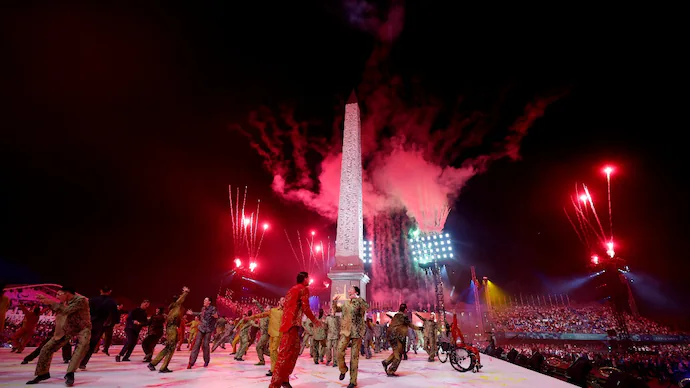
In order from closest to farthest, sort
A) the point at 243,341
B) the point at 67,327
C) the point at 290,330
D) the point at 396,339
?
the point at 290,330 → the point at 67,327 → the point at 396,339 → the point at 243,341

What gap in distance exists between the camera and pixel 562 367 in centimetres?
822

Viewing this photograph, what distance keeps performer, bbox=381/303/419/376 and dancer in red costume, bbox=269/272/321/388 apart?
328 centimetres

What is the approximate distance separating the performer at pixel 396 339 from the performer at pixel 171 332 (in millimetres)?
4673

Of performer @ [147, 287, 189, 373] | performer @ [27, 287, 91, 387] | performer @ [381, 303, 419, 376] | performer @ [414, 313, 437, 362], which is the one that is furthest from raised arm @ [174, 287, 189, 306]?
performer @ [414, 313, 437, 362]

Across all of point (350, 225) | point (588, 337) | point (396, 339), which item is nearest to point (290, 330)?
point (396, 339)

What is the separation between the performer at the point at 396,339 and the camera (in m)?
7.00

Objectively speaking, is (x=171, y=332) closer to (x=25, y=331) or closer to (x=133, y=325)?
(x=133, y=325)

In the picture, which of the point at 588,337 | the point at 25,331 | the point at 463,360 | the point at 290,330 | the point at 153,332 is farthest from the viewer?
the point at 588,337

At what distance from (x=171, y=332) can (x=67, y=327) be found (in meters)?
1.93

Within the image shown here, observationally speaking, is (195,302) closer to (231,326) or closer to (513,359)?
(231,326)

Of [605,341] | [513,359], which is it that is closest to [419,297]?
[605,341]

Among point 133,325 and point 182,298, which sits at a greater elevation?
point 182,298

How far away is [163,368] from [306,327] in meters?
5.20

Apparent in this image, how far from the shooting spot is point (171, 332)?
6.82 meters
